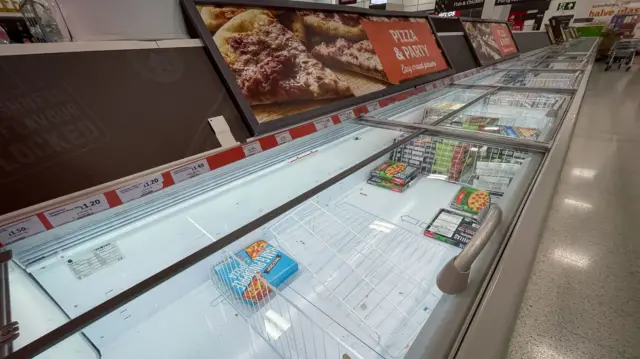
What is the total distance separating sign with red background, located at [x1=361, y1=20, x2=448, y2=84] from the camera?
1652mm

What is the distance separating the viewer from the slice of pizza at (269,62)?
3.45ft

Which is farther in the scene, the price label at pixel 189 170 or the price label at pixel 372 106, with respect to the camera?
the price label at pixel 372 106

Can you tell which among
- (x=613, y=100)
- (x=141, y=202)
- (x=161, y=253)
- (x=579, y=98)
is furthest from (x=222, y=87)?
(x=613, y=100)

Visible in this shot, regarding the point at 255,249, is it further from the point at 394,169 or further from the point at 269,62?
the point at 394,169

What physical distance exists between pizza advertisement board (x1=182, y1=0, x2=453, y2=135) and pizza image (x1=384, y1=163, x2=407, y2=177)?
1.74ft

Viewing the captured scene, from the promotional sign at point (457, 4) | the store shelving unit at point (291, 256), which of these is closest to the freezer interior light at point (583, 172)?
the store shelving unit at point (291, 256)

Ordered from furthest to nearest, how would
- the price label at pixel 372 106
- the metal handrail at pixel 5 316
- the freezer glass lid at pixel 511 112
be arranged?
the freezer glass lid at pixel 511 112 < the price label at pixel 372 106 < the metal handrail at pixel 5 316

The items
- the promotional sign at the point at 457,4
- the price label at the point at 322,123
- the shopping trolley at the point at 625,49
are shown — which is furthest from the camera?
the promotional sign at the point at 457,4

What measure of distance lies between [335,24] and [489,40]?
117 inches

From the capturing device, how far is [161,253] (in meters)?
1.06

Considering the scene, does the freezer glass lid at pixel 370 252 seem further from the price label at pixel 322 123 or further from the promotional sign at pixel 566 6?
the promotional sign at pixel 566 6

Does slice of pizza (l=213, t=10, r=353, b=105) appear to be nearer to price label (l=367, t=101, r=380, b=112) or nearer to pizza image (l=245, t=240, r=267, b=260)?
price label (l=367, t=101, r=380, b=112)

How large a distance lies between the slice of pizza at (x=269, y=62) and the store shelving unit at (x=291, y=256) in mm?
378

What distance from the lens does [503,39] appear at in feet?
12.6
